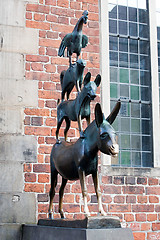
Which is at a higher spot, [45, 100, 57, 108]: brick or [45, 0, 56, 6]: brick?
[45, 0, 56, 6]: brick

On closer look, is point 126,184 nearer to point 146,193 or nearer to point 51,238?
point 146,193

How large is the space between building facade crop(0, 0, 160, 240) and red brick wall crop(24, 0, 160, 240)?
1 cm

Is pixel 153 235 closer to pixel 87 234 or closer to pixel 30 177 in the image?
pixel 30 177

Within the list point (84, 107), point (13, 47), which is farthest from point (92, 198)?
point (13, 47)

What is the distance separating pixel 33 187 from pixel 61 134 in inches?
28.4

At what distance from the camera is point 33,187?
4.56 m

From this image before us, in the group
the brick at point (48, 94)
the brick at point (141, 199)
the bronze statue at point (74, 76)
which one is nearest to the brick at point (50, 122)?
the brick at point (48, 94)

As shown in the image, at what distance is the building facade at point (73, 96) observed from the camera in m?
4.57

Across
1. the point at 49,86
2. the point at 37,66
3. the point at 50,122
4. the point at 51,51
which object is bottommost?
the point at 50,122

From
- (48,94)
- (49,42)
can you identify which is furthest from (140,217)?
(49,42)

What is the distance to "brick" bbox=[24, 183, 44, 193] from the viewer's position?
4.54 m

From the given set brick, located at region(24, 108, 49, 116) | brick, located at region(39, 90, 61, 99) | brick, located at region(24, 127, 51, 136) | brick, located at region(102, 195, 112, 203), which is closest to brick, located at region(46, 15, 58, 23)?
brick, located at region(39, 90, 61, 99)

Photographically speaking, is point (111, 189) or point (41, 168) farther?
point (111, 189)

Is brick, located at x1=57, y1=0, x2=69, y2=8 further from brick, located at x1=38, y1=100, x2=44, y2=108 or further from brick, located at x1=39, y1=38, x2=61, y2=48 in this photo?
brick, located at x1=38, y1=100, x2=44, y2=108
